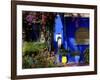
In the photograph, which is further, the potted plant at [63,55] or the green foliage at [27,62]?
the potted plant at [63,55]

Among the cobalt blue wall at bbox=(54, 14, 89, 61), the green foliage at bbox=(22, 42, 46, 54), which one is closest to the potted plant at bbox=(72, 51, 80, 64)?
the cobalt blue wall at bbox=(54, 14, 89, 61)

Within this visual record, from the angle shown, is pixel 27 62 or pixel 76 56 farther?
pixel 76 56

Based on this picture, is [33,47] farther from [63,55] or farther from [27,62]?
[63,55]

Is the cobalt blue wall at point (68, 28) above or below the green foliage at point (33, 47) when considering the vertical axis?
above

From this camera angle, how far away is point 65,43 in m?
2.11

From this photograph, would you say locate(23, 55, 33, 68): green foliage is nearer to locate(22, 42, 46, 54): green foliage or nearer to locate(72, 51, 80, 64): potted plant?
locate(22, 42, 46, 54): green foliage

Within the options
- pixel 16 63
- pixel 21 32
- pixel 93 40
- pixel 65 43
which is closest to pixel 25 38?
pixel 21 32

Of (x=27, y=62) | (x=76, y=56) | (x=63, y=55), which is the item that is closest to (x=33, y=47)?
(x=27, y=62)

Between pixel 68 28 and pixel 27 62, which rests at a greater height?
pixel 68 28

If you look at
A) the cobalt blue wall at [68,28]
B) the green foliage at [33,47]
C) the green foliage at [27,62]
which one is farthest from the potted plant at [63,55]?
the green foliage at [27,62]

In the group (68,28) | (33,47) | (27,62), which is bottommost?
(27,62)

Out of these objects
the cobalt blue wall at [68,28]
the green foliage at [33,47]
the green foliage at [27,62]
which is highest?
the cobalt blue wall at [68,28]

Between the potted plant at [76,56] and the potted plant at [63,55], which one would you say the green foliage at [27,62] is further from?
the potted plant at [76,56]

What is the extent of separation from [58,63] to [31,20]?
48 cm
